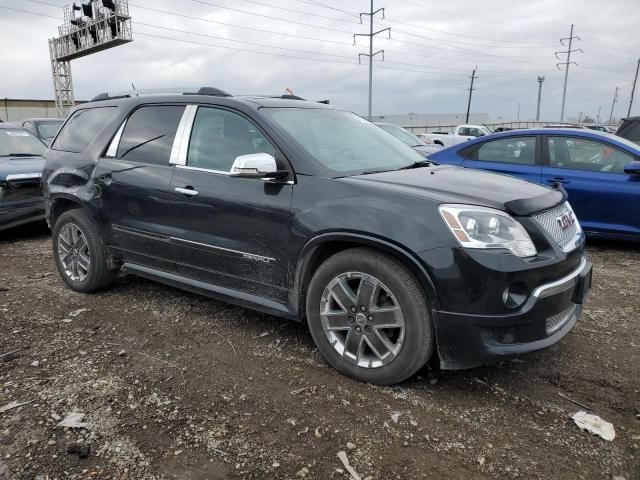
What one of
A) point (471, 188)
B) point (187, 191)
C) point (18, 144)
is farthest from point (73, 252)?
point (18, 144)

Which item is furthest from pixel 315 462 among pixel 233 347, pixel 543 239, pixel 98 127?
pixel 98 127

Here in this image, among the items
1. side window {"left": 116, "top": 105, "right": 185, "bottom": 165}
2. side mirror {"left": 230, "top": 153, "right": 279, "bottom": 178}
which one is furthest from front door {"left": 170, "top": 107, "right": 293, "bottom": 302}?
side window {"left": 116, "top": 105, "right": 185, "bottom": 165}

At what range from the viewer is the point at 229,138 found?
3738 millimetres

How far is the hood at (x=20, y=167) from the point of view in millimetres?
6859

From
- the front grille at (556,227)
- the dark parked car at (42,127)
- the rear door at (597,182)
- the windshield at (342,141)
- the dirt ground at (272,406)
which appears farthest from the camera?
the dark parked car at (42,127)

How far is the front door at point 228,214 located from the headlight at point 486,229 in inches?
41.3

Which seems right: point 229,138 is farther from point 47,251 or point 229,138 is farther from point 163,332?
point 47,251

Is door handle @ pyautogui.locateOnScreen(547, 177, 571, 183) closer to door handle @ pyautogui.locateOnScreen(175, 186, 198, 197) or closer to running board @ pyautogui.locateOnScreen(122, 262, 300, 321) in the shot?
running board @ pyautogui.locateOnScreen(122, 262, 300, 321)

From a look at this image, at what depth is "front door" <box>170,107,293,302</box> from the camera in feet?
11.1

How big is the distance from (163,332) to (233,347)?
0.64 m

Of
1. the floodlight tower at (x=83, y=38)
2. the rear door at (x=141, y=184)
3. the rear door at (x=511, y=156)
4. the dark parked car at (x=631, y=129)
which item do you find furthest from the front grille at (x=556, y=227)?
the floodlight tower at (x=83, y=38)

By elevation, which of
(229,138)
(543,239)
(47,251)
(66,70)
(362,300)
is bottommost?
(47,251)

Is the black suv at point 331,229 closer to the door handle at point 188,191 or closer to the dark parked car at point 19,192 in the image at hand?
the door handle at point 188,191

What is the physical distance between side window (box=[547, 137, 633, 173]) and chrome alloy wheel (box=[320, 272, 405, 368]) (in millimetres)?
4435
